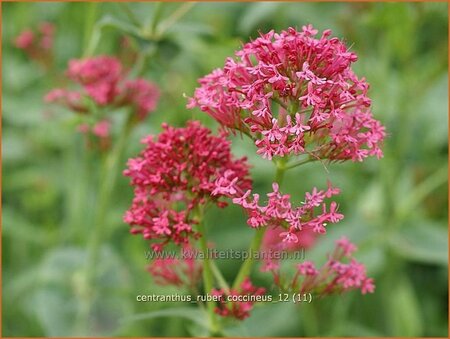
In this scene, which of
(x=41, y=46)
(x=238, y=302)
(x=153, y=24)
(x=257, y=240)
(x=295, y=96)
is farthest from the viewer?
(x=41, y=46)

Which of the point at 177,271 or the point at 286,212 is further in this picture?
the point at 177,271

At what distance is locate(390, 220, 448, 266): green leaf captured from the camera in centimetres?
367

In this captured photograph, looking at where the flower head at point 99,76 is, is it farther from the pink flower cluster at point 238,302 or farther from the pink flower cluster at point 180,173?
the pink flower cluster at point 238,302

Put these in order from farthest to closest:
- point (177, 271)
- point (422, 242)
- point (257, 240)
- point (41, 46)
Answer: point (41, 46)
point (422, 242)
point (177, 271)
point (257, 240)

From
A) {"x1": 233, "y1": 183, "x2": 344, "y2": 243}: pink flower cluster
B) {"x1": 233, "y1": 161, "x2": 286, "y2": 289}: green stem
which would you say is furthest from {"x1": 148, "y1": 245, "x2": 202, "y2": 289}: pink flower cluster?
{"x1": 233, "y1": 183, "x2": 344, "y2": 243}: pink flower cluster

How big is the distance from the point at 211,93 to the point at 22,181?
271cm

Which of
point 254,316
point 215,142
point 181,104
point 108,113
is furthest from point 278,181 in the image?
point 181,104

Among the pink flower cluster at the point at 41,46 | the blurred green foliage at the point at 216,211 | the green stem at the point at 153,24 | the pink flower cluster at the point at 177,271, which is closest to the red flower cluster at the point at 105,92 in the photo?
the blurred green foliage at the point at 216,211

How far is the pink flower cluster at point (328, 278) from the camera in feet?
7.68

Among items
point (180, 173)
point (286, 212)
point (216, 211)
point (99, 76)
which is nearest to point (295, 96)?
point (286, 212)

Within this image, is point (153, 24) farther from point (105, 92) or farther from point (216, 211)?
point (216, 211)

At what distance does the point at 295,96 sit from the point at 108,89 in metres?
1.47

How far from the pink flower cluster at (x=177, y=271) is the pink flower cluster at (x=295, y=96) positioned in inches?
25.0

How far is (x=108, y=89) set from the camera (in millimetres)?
3332
